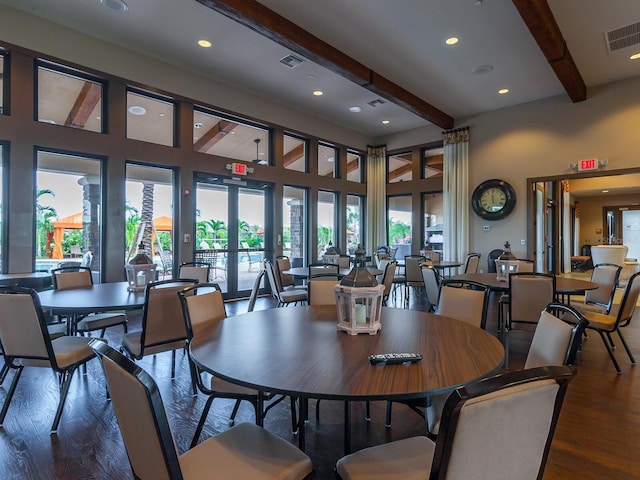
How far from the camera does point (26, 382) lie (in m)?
3.07

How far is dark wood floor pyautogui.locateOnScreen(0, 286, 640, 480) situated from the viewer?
1955 mm

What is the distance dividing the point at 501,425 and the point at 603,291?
14.8 ft

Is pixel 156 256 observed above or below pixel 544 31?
below

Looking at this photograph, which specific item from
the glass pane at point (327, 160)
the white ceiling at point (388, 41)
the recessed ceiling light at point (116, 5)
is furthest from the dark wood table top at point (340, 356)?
the glass pane at point (327, 160)

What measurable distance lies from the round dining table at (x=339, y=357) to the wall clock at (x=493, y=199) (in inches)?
251

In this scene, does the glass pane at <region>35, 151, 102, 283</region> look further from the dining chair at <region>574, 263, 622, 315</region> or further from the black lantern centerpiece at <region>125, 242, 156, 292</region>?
the dining chair at <region>574, 263, 622, 315</region>

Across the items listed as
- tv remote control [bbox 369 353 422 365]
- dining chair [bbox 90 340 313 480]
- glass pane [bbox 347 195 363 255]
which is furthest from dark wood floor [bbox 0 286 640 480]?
glass pane [bbox 347 195 363 255]

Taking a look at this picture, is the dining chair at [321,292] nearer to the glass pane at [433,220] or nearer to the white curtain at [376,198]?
the glass pane at [433,220]

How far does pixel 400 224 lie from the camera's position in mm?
9594

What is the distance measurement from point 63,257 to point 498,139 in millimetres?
8369

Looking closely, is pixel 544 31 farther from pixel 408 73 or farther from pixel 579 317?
pixel 579 317

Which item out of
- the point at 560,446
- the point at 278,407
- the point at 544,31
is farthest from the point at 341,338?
the point at 544,31

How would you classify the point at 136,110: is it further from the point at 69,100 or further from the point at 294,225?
the point at 294,225

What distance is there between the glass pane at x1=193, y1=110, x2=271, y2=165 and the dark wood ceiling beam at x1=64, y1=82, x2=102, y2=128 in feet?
5.07
